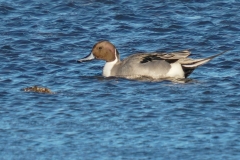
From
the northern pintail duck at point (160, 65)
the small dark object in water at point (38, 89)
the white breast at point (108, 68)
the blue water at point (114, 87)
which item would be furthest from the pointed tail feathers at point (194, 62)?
the small dark object in water at point (38, 89)

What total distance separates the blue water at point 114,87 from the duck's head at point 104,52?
0.24 meters

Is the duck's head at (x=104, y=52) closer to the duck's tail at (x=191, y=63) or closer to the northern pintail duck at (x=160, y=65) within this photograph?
the northern pintail duck at (x=160, y=65)

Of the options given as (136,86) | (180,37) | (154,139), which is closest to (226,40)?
(180,37)

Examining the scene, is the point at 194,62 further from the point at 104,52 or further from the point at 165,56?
the point at 104,52

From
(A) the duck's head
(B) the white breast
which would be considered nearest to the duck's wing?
(B) the white breast

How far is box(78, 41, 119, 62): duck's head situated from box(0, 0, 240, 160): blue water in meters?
0.24

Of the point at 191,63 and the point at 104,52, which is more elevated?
the point at 104,52

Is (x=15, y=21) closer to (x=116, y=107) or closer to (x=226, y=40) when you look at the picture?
(x=226, y=40)

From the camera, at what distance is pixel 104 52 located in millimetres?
13945

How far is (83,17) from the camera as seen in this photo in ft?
54.6

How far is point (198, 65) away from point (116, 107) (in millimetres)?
2501

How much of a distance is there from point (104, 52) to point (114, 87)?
1.43m

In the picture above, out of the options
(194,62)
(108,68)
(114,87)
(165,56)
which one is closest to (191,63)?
(194,62)

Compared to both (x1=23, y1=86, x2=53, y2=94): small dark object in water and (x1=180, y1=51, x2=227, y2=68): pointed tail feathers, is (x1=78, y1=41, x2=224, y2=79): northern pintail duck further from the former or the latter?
(x1=23, y1=86, x2=53, y2=94): small dark object in water
